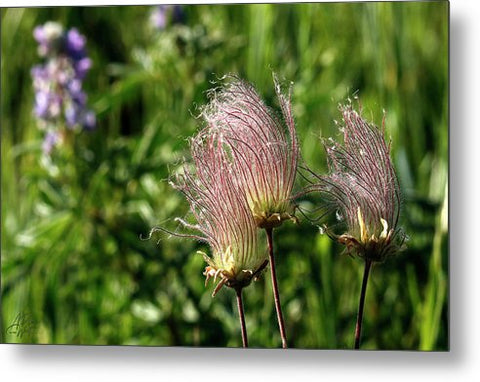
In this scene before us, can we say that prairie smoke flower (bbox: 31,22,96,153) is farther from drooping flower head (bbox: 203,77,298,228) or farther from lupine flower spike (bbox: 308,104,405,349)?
lupine flower spike (bbox: 308,104,405,349)

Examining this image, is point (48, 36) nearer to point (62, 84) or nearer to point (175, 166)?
point (62, 84)

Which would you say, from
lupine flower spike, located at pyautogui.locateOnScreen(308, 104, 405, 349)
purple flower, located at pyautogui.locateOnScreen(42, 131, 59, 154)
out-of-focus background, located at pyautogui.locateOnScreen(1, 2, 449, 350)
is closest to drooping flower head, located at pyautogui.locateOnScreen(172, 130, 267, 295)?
lupine flower spike, located at pyautogui.locateOnScreen(308, 104, 405, 349)

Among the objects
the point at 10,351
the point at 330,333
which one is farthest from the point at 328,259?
the point at 10,351

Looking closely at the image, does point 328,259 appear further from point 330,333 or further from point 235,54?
point 235,54

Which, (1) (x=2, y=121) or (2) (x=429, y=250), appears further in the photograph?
(1) (x=2, y=121)

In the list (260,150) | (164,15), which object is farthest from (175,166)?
(260,150)

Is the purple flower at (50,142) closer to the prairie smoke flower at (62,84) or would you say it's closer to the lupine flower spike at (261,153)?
the prairie smoke flower at (62,84)

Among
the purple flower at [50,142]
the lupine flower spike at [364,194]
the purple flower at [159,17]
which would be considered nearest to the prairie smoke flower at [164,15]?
the purple flower at [159,17]
